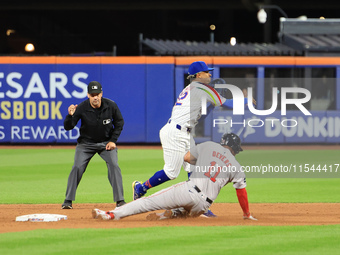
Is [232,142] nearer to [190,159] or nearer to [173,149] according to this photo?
[190,159]

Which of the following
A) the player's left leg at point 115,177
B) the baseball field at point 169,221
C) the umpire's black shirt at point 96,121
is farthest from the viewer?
the umpire's black shirt at point 96,121

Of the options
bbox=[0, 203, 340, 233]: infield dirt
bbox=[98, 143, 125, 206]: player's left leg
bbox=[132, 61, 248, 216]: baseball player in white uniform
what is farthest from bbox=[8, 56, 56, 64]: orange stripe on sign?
bbox=[132, 61, 248, 216]: baseball player in white uniform

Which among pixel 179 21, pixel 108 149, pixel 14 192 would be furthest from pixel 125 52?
pixel 108 149

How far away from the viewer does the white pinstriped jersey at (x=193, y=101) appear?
358 inches

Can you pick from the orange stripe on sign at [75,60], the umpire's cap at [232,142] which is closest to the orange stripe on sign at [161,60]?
the orange stripe on sign at [75,60]

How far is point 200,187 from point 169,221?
1.93ft

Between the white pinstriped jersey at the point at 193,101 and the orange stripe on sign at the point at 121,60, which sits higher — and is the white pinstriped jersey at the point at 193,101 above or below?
below

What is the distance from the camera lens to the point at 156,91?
2316cm

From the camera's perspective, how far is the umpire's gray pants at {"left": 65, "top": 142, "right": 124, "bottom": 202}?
10.1m

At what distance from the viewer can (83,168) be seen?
1018 cm

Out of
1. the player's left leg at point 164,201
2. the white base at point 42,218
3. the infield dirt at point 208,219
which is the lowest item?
the infield dirt at point 208,219

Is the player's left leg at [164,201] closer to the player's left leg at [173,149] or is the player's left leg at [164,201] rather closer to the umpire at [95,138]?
the player's left leg at [173,149]

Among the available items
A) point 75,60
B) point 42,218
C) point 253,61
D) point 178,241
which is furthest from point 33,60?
point 178,241

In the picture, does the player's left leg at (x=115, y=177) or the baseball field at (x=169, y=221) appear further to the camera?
the player's left leg at (x=115, y=177)
